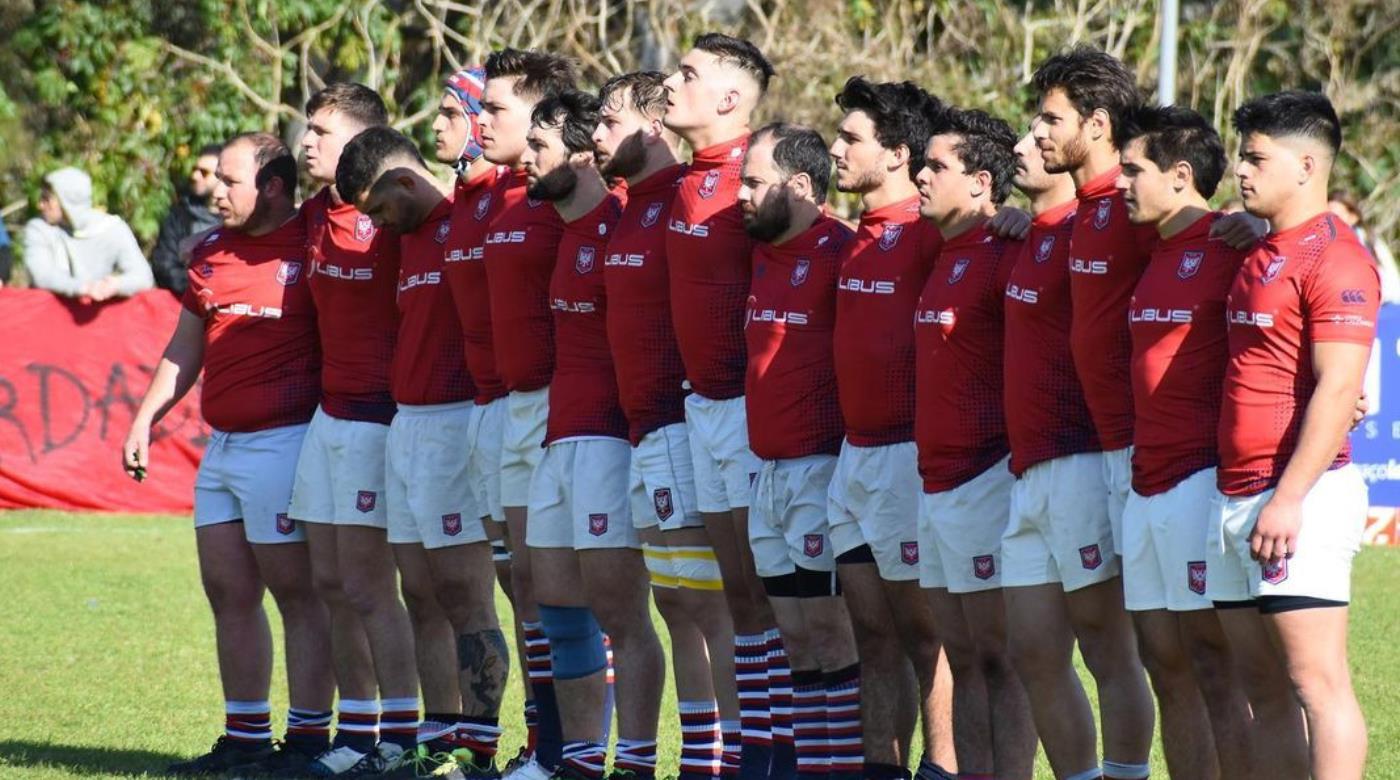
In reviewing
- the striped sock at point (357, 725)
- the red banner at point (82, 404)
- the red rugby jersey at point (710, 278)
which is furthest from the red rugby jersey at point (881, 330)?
the red banner at point (82, 404)

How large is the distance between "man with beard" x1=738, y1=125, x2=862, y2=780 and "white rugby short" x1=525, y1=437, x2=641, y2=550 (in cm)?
58

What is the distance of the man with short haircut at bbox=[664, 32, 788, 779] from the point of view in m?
7.17

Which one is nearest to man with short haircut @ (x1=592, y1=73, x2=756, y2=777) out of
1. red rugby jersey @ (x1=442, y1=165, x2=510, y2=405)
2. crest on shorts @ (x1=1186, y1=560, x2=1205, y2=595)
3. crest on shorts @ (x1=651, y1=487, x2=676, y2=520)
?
crest on shorts @ (x1=651, y1=487, x2=676, y2=520)

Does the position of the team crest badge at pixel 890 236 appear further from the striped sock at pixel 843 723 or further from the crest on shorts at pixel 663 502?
the striped sock at pixel 843 723

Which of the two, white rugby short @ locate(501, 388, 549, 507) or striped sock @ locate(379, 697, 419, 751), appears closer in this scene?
white rugby short @ locate(501, 388, 549, 507)

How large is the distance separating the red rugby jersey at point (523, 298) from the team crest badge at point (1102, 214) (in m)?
2.20

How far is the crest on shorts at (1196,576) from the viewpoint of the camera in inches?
230

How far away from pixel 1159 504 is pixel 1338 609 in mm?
547

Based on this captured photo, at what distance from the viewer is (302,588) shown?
8.30 metres

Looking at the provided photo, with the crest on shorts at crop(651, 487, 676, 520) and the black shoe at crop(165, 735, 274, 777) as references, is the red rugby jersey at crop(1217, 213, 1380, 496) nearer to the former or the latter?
the crest on shorts at crop(651, 487, 676, 520)

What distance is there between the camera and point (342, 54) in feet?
69.2

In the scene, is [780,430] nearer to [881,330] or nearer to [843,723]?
[881,330]

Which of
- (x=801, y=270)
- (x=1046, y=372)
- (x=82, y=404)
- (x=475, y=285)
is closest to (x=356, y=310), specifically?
(x=475, y=285)

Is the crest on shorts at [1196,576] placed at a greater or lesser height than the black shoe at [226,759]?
greater
